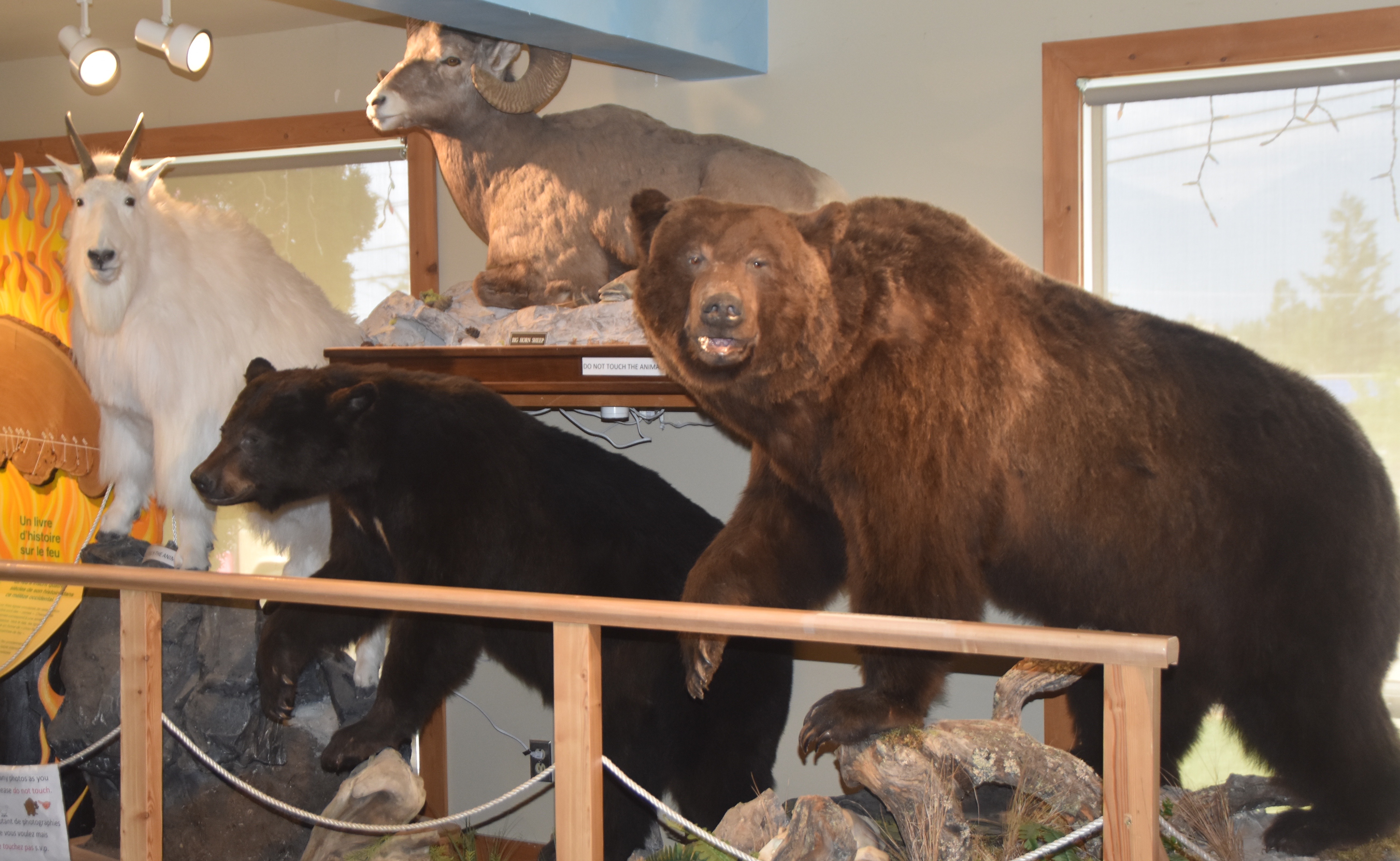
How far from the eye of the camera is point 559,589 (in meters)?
3.49

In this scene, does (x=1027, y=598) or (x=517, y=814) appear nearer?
(x=1027, y=598)

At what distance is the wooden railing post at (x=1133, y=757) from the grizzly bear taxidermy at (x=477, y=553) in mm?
1839

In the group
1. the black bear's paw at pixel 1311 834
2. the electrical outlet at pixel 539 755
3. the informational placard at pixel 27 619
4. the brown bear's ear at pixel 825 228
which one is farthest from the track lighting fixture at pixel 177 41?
the black bear's paw at pixel 1311 834

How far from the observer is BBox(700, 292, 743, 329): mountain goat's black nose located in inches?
97.7

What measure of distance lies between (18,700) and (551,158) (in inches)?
131

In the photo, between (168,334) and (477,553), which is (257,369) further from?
(477,553)

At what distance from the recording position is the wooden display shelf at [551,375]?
12.3 ft

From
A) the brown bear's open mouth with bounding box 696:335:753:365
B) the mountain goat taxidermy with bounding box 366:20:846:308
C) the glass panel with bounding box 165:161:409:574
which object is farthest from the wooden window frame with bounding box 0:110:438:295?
the brown bear's open mouth with bounding box 696:335:753:365

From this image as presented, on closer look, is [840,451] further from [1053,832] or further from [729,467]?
[729,467]

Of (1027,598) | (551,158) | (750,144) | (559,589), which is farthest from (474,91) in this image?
(1027,598)

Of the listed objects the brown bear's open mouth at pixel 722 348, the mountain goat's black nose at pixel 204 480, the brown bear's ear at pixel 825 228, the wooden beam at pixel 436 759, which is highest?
the brown bear's ear at pixel 825 228

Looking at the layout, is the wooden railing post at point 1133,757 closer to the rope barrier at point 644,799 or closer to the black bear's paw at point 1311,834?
the rope barrier at point 644,799

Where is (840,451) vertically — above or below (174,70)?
below

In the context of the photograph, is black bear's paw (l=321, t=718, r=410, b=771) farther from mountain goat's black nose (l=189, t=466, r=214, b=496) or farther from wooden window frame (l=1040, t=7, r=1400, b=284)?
wooden window frame (l=1040, t=7, r=1400, b=284)
